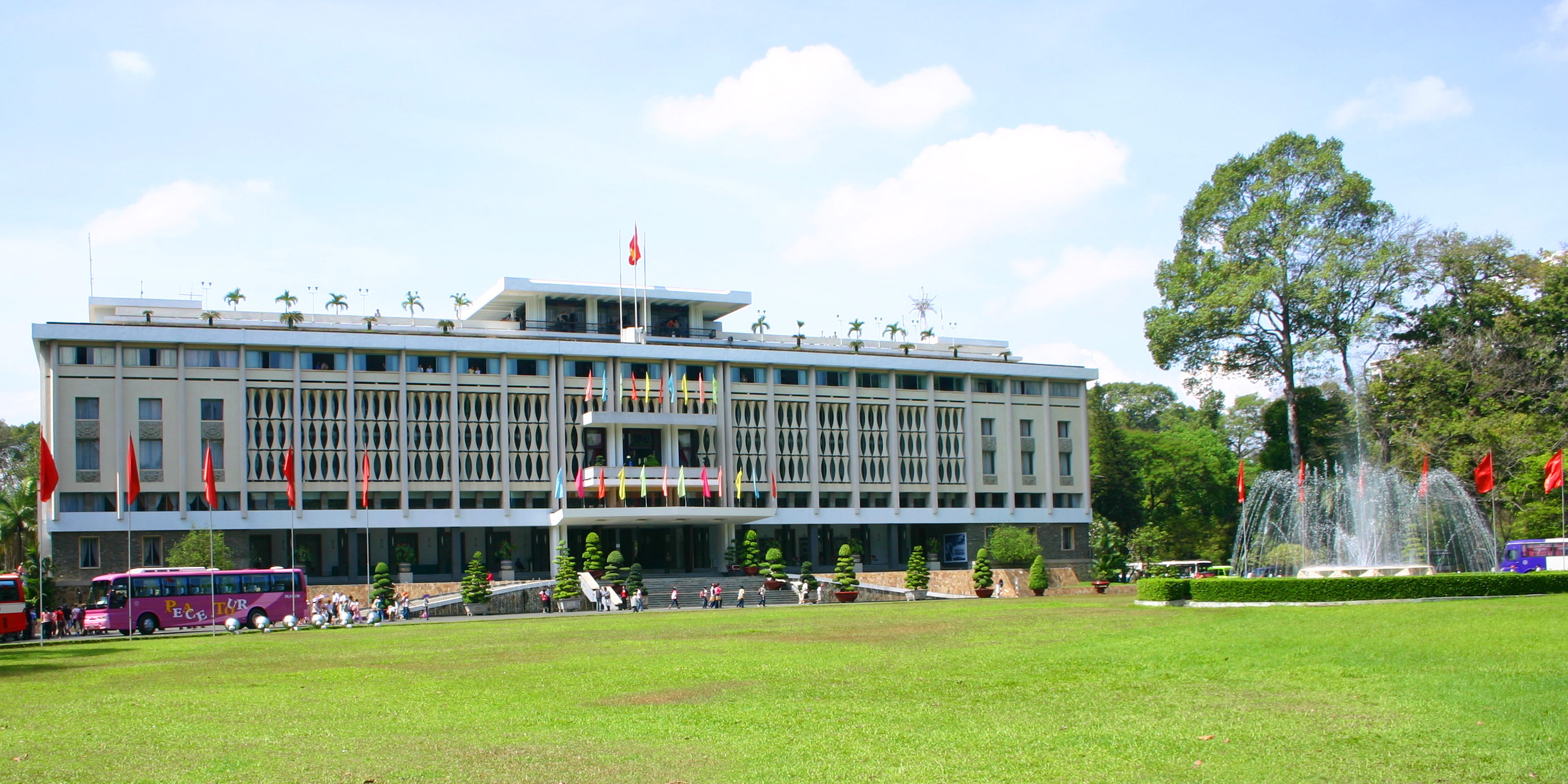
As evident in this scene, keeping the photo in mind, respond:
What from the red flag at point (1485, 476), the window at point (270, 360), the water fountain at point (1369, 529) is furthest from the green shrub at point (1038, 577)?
the window at point (270, 360)

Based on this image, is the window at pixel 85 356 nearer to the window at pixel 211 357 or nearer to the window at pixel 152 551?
the window at pixel 211 357

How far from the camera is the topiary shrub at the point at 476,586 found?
52969 millimetres

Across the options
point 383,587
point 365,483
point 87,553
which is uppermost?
point 365,483

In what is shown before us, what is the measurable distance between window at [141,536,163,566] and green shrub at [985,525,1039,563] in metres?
40.6

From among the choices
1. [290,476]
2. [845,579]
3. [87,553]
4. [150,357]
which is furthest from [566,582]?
[150,357]

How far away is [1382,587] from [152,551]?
51593 mm

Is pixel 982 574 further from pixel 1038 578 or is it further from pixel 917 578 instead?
pixel 917 578

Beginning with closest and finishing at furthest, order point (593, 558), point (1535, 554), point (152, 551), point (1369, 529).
Result: point (1369, 529) → point (1535, 554) → point (152, 551) → point (593, 558)

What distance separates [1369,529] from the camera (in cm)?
4272

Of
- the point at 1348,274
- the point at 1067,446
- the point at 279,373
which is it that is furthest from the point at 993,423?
the point at 279,373

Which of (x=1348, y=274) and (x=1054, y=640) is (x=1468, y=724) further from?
(x=1348, y=274)

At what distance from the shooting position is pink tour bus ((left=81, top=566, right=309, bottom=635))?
42844mm

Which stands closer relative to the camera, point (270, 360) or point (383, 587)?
point (383, 587)

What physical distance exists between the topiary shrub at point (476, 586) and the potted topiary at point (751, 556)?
17.4 metres
